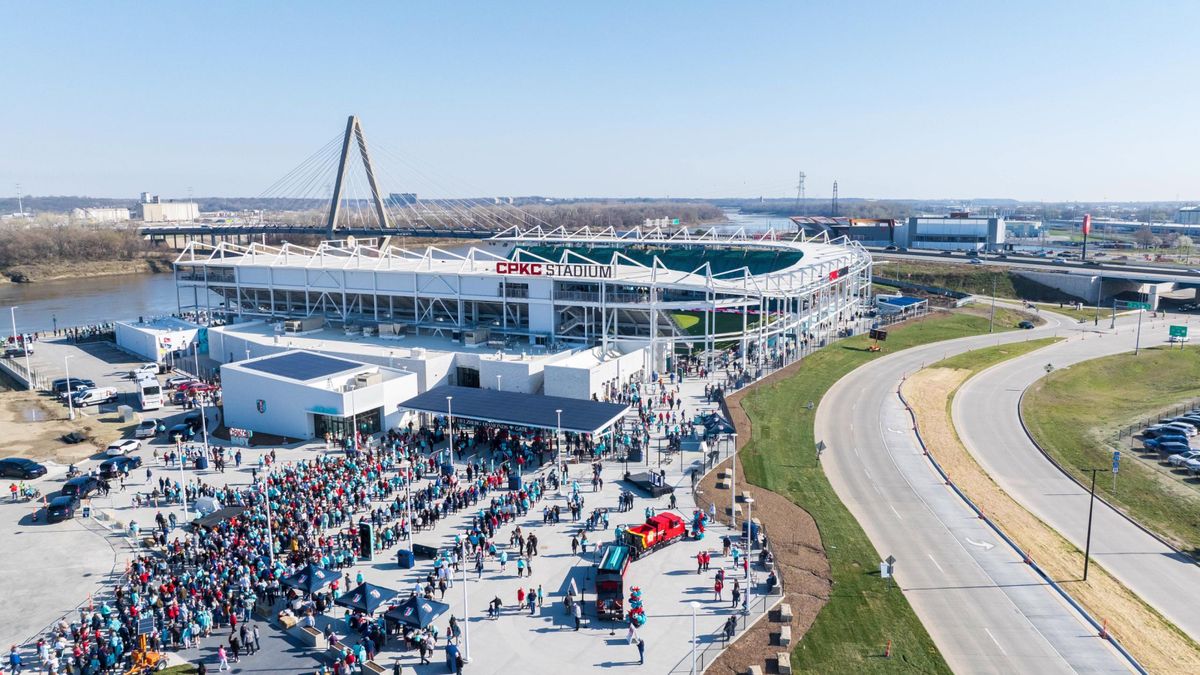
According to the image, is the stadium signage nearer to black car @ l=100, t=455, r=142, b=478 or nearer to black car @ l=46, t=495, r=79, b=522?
black car @ l=100, t=455, r=142, b=478

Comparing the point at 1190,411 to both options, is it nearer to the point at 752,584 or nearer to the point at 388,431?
the point at 752,584

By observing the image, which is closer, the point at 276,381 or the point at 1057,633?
the point at 1057,633

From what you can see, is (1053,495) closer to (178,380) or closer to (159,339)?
(178,380)

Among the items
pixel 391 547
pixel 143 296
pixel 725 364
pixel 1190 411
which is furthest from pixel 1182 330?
pixel 143 296

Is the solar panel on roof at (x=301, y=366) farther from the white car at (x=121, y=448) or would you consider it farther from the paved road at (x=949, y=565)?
the paved road at (x=949, y=565)

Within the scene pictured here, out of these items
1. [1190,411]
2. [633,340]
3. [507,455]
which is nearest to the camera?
[507,455]

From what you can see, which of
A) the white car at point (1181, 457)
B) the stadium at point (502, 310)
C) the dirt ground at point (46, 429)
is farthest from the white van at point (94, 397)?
the white car at point (1181, 457)

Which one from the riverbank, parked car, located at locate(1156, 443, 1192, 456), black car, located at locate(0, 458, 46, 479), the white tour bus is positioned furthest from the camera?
the riverbank

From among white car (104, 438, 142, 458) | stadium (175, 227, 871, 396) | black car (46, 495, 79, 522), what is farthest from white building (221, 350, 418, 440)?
black car (46, 495, 79, 522)
